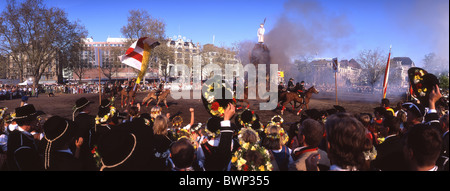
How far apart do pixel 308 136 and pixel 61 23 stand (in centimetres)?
4165

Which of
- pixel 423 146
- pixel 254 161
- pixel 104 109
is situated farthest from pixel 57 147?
pixel 423 146

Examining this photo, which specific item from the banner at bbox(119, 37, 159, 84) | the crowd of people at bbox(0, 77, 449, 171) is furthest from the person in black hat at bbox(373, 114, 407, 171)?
the banner at bbox(119, 37, 159, 84)

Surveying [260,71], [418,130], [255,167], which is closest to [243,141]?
[255,167]

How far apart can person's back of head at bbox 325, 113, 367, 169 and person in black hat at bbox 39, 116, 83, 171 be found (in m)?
2.71

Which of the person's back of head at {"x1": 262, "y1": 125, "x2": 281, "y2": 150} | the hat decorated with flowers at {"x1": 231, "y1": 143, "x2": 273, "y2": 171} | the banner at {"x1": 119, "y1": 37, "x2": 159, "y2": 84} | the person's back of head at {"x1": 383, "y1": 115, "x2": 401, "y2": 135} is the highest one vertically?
the banner at {"x1": 119, "y1": 37, "x2": 159, "y2": 84}

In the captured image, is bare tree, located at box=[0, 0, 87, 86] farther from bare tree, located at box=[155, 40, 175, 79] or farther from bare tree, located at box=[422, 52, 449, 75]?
bare tree, located at box=[422, 52, 449, 75]

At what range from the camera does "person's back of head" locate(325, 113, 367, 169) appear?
2.12m

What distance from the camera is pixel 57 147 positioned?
2.92 meters

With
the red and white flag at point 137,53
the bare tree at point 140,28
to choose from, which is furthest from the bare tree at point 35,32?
the red and white flag at point 137,53

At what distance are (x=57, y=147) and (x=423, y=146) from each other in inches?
148

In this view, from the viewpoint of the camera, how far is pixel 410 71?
4.23 m

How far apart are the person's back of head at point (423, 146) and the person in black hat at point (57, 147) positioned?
3371 millimetres

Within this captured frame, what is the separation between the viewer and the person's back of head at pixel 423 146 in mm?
2082
